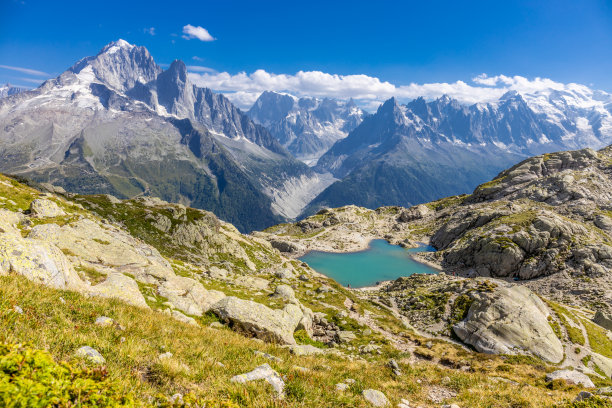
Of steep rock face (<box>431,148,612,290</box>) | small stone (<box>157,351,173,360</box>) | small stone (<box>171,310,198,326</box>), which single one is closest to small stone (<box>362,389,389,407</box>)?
small stone (<box>157,351,173,360</box>)

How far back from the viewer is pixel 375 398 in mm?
10773

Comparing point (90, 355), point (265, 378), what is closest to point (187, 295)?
point (265, 378)

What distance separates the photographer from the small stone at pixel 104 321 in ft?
31.8

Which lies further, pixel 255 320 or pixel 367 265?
pixel 367 265

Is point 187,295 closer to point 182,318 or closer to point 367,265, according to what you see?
point 182,318

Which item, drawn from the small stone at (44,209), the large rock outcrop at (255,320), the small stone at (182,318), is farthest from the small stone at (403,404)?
the small stone at (44,209)

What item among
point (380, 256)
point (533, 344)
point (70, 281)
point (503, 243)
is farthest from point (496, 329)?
point (380, 256)

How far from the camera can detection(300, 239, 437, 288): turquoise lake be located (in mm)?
112250

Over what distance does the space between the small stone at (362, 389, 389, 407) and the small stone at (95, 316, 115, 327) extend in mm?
9600

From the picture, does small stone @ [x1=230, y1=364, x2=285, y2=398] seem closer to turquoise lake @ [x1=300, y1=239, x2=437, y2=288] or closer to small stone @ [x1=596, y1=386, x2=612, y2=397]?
small stone @ [x1=596, y1=386, x2=612, y2=397]

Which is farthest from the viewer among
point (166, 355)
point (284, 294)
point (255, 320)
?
point (284, 294)

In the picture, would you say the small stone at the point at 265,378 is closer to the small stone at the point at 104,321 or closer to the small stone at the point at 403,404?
the small stone at the point at 104,321

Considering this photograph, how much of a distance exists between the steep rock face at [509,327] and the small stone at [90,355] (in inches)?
1868

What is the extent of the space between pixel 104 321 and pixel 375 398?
409 inches
